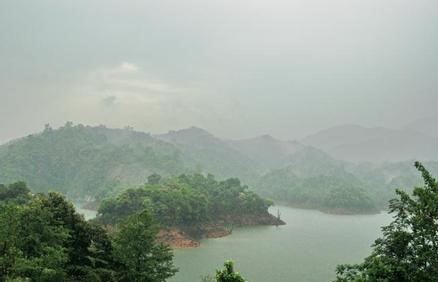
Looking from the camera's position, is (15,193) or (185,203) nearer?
(15,193)

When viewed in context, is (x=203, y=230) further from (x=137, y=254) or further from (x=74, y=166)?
(x=74, y=166)

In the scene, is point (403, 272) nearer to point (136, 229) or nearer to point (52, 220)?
point (136, 229)

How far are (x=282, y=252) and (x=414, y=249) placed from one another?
44378mm

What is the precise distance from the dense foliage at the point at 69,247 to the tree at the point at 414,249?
41.4 ft

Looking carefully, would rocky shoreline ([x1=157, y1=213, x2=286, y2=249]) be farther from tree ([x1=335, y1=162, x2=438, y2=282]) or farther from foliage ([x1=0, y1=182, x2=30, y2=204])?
tree ([x1=335, y1=162, x2=438, y2=282])

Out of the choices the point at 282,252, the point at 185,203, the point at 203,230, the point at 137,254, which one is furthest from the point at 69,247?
the point at 203,230

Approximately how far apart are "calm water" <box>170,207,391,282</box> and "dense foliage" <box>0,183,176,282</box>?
1586 cm

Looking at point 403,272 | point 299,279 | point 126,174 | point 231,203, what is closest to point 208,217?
point 231,203

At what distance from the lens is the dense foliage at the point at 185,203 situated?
7188 centimetres

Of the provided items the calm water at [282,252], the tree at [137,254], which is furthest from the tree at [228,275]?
the calm water at [282,252]

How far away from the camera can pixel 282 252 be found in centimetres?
6134

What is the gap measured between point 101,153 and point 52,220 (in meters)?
173

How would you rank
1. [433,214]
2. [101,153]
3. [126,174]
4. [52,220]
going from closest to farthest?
[433,214] → [52,220] → [126,174] → [101,153]

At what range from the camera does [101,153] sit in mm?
194625
